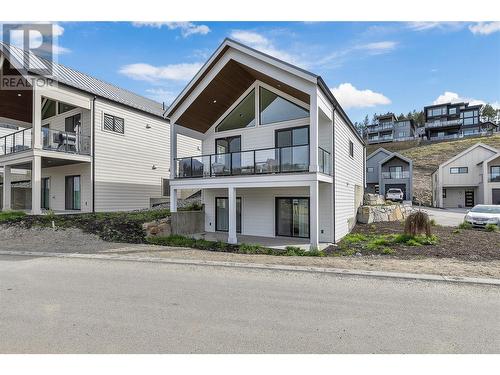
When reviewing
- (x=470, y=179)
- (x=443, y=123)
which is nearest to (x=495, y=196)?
(x=470, y=179)

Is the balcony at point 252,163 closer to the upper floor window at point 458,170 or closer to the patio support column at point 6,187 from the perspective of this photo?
the patio support column at point 6,187

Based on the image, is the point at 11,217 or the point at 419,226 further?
the point at 11,217

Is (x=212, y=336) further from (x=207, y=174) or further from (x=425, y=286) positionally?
(x=207, y=174)

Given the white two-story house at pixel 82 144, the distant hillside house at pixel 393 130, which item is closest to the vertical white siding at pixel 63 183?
the white two-story house at pixel 82 144

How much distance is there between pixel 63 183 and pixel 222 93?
12.6 m

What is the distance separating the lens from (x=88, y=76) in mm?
20234

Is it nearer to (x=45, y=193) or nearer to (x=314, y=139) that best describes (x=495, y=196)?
(x=314, y=139)

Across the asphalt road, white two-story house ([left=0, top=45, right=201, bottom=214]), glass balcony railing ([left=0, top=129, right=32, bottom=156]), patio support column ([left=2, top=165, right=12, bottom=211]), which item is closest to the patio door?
white two-story house ([left=0, top=45, right=201, bottom=214])

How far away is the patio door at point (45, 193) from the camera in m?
19.8

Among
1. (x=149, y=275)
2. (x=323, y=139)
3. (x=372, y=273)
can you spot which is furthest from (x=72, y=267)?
(x=323, y=139)

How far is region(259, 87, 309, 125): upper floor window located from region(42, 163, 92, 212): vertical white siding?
36.4 ft

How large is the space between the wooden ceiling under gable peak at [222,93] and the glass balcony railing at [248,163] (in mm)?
2407

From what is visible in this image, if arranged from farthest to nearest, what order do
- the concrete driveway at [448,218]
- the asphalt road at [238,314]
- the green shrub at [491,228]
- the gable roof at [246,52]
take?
the concrete driveway at [448,218] → the green shrub at [491,228] → the gable roof at [246,52] → the asphalt road at [238,314]

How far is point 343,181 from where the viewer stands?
14016mm
